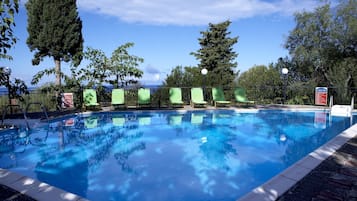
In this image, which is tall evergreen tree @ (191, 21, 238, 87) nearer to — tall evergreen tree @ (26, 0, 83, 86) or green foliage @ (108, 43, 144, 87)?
green foliage @ (108, 43, 144, 87)

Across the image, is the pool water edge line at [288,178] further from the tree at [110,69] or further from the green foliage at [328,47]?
the tree at [110,69]

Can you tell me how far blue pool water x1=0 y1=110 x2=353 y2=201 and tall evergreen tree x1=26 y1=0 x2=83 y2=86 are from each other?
17.0 ft

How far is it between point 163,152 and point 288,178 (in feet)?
10.4

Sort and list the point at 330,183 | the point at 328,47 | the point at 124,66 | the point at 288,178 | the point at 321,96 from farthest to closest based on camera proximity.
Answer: the point at 328,47 < the point at 124,66 < the point at 321,96 < the point at 288,178 < the point at 330,183

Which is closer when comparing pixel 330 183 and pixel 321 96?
pixel 330 183

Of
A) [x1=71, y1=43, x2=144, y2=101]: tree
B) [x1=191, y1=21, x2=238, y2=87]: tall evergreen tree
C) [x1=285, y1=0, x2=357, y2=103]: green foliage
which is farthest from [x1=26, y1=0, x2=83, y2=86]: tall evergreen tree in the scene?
[x1=191, y1=21, x2=238, y2=87]: tall evergreen tree

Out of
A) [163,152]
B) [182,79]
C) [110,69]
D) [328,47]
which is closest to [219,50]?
[328,47]

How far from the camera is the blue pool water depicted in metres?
4.12

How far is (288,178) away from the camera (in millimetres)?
3373

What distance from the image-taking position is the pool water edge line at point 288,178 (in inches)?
115

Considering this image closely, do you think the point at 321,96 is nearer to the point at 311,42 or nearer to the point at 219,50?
the point at 311,42

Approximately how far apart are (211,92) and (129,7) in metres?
7.03

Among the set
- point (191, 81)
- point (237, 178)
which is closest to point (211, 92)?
point (191, 81)

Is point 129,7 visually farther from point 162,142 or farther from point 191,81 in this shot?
point 162,142
